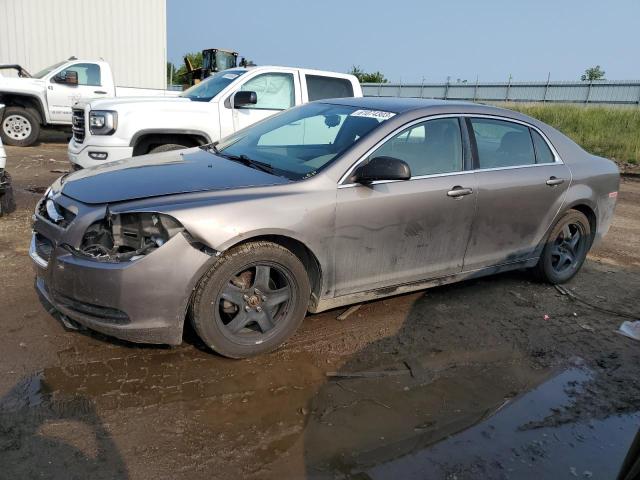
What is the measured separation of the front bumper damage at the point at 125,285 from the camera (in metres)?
2.93

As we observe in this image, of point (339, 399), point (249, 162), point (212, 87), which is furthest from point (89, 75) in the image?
point (339, 399)

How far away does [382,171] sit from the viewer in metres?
3.54

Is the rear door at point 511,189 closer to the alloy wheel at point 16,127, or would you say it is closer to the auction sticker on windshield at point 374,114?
the auction sticker on windshield at point 374,114

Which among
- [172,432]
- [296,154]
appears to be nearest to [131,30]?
[296,154]

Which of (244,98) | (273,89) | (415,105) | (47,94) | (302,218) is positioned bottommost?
(47,94)

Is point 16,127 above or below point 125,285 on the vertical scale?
below

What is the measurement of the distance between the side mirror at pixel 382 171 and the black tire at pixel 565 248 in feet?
6.95

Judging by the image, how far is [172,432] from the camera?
8.80 ft

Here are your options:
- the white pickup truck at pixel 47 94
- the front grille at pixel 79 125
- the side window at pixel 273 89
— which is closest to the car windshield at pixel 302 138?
the side window at pixel 273 89

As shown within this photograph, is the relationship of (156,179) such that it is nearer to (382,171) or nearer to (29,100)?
(382,171)

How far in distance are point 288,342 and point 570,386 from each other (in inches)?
74.3

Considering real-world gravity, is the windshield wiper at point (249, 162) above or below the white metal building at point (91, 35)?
below

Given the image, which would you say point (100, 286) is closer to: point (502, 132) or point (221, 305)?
point (221, 305)

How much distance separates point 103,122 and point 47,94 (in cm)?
708
